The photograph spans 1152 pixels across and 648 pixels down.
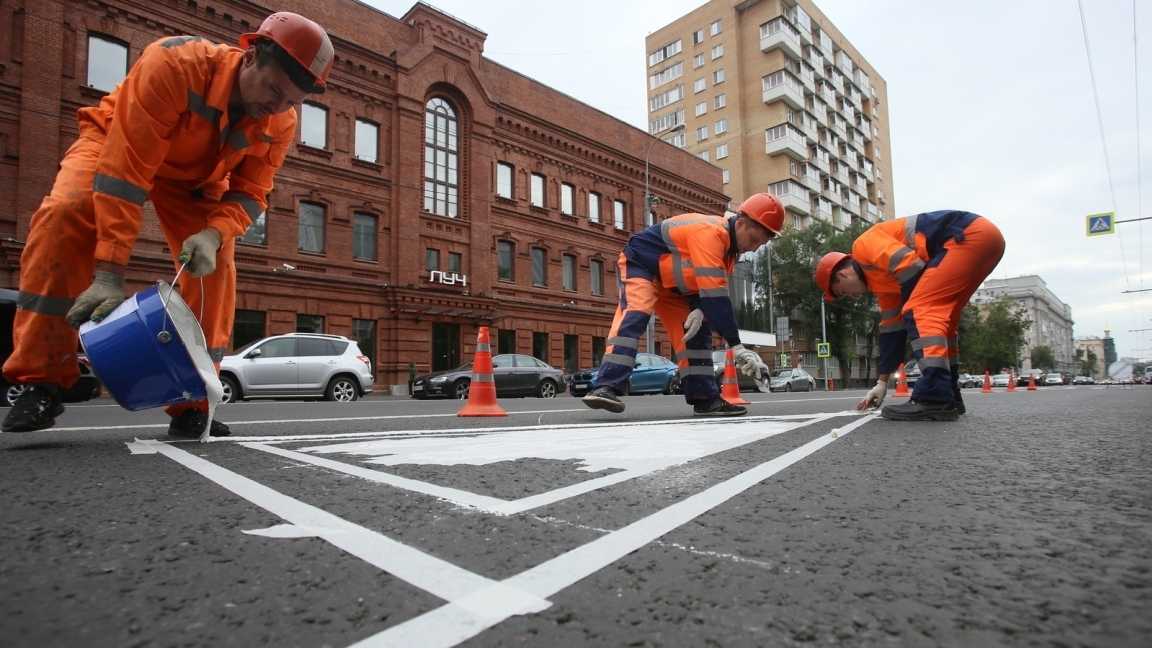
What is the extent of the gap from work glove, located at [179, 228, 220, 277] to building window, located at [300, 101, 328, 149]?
61.5 ft

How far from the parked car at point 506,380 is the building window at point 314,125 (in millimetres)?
8702

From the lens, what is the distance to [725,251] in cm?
487

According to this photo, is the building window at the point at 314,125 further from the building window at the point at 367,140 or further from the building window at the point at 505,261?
the building window at the point at 505,261

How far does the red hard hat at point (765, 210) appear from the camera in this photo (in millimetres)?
4836

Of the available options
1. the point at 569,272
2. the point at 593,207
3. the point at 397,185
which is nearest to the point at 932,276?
the point at 397,185

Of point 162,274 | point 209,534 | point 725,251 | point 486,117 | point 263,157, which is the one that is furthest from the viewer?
point 486,117

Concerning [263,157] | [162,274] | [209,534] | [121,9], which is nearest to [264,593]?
[209,534]

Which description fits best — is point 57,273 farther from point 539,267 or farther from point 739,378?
point 539,267

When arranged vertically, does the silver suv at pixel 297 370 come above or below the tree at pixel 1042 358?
below

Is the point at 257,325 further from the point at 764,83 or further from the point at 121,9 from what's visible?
the point at 764,83

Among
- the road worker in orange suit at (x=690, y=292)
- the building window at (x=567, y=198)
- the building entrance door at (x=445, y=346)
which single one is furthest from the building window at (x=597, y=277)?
the road worker in orange suit at (x=690, y=292)

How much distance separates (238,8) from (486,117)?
341 inches

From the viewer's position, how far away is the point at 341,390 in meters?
13.9

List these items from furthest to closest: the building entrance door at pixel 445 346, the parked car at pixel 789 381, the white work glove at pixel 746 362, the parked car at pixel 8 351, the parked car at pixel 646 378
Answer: the parked car at pixel 789 381, the building entrance door at pixel 445 346, the parked car at pixel 646 378, the parked car at pixel 8 351, the white work glove at pixel 746 362
